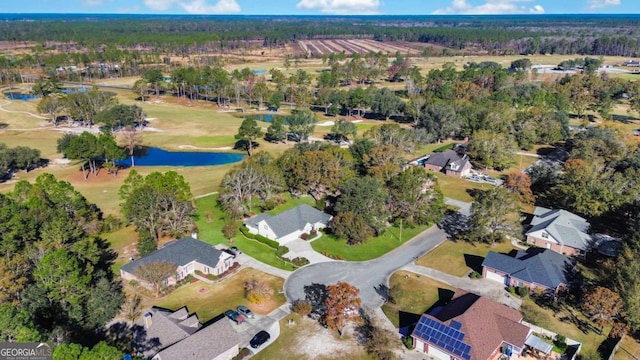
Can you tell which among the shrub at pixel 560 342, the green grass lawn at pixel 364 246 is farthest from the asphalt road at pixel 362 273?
the shrub at pixel 560 342

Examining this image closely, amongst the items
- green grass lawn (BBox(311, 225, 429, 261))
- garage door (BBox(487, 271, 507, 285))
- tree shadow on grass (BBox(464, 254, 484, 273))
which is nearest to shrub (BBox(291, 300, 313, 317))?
green grass lawn (BBox(311, 225, 429, 261))

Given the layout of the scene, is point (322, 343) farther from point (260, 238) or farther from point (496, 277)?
point (496, 277)

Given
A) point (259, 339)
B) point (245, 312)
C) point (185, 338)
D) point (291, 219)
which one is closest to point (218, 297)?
point (245, 312)

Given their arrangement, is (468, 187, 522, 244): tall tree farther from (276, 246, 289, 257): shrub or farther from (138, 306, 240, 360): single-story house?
(138, 306, 240, 360): single-story house

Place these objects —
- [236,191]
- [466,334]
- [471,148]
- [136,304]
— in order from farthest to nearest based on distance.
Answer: [471,148] → [236,191] → [136,304] → [466,334]

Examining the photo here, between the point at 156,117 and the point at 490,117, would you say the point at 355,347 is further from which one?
the point at 156,117

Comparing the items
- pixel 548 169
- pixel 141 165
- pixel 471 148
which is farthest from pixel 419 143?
pixel 141 165
